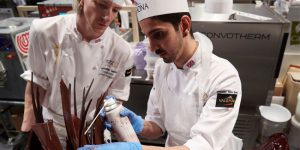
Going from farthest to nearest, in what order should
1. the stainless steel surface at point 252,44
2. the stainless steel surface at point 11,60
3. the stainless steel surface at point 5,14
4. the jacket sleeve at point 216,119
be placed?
the stainless steel surface at point 5,14, the stainless steel surface at point 11,60, the stainless steel surface at point 252,44, the jacket sleeve at point 216,119

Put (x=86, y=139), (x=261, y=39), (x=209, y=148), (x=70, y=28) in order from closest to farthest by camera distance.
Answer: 1. (x=86, y=139)
2. (x=209, y=148)
3. (x=70, y=28)
4. (x=261, y=39)

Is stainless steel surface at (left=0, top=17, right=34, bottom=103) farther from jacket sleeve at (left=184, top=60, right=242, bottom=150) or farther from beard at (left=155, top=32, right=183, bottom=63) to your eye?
jacket sleeve at (left=184, top=60, right=242, bottom=150)

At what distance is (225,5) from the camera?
6.39 feet

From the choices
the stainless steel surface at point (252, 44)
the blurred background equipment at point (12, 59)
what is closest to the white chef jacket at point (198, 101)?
the stainless steel surface at point (252, 44)

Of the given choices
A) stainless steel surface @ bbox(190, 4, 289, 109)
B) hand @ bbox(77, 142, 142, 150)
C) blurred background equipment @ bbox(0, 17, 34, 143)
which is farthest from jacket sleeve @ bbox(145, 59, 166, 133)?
blurred background equipment @ bbox(0, 17, 34, 143)

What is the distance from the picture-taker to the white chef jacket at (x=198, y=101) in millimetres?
1053

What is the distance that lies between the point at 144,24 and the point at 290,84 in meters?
2.08

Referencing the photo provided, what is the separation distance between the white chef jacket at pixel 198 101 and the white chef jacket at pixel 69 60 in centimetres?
40

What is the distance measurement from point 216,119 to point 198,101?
16 centimetres

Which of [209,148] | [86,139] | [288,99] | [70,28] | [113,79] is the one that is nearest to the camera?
[86,139]

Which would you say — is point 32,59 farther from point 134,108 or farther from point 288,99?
point 288,99

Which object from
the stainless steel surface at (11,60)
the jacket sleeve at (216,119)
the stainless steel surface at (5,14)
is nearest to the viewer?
the jacket sleeve at (216,119)

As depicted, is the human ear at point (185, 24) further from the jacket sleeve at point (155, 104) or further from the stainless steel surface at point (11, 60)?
the stainless steel surface at point (11, 60)

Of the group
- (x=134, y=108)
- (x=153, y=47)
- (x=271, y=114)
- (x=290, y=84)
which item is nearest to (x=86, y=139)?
(x=153, y=47)
